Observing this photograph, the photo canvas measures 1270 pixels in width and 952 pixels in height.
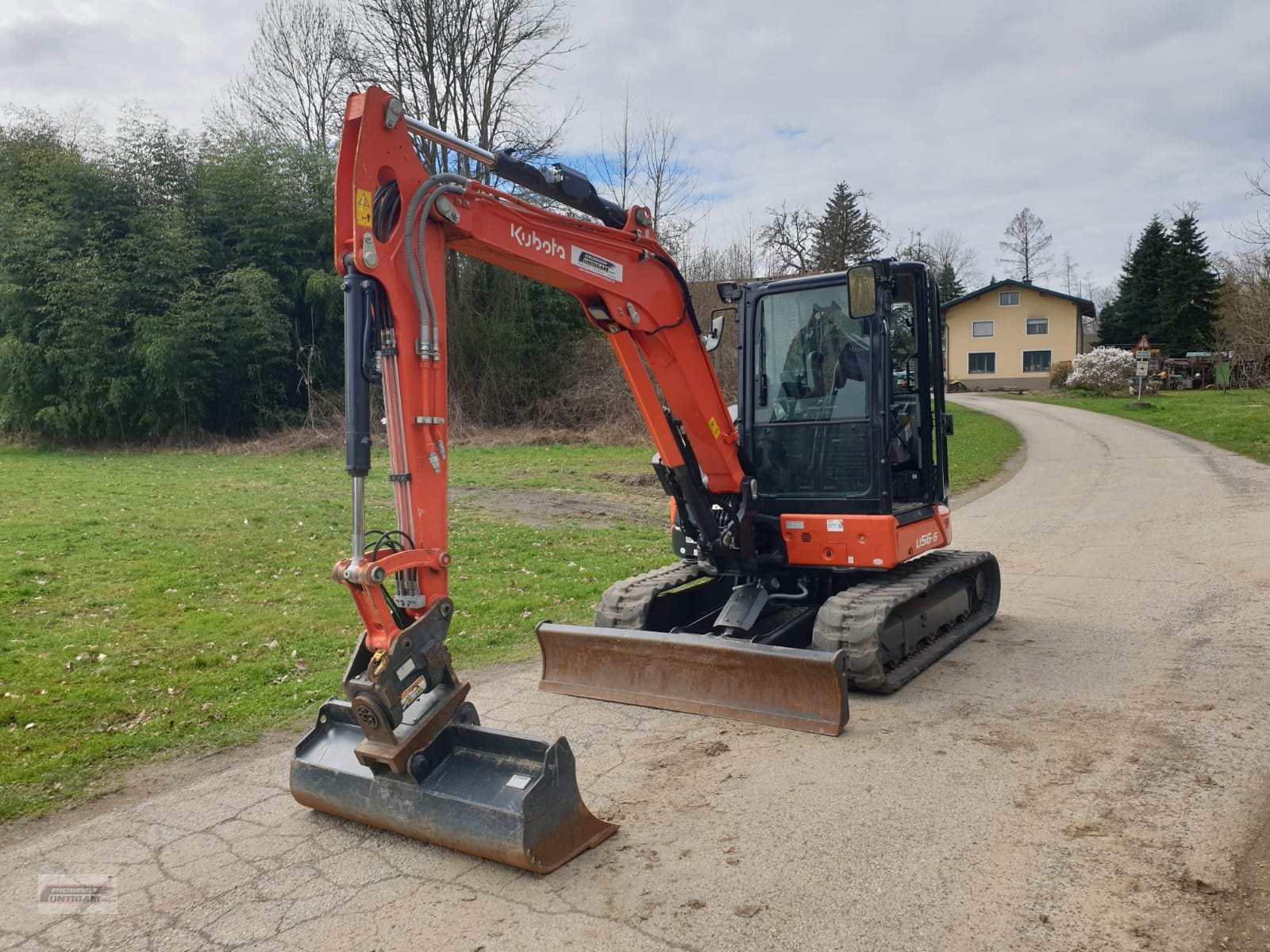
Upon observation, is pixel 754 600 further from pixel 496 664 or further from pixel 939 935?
pixel 939 935

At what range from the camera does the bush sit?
134 ft

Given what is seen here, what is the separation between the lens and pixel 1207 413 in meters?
28.1

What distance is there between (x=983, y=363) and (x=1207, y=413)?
3089 centimetres

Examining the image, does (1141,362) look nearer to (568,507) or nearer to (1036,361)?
(1036,361)

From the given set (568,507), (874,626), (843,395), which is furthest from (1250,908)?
(568,507)

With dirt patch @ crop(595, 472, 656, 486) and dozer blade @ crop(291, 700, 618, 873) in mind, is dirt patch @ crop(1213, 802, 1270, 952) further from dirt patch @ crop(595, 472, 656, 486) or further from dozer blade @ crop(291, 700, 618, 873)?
dirt patch @ crop(595, 472, 656, 486)

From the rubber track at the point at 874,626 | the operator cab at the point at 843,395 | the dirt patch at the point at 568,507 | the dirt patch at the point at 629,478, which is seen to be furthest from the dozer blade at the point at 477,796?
the dirt patch at the point at 629,478

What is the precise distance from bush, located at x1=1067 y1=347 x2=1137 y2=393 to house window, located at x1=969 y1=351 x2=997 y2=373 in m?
14.4

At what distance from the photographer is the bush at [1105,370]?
40.9 metres

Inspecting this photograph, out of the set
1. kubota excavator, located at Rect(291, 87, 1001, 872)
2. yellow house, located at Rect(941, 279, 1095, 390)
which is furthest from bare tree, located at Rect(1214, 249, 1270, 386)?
kubota excavator, located at Rect(291, 87, 1001, 872)

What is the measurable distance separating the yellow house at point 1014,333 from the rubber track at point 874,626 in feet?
172

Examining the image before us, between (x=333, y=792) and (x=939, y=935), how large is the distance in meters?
2.49

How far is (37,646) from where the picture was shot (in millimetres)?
6797

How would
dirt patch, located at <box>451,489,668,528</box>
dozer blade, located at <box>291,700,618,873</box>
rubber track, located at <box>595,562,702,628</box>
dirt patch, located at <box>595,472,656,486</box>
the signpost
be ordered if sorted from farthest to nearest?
the signpost < dirt patch, located at <box>595,472,656,486</box> < dirt patch, located at <box>451,489,668,528</box> < rubber track, located at <box>595,562,702,628</box> < dozer blade, located at <box>291,700,618,873</box>
